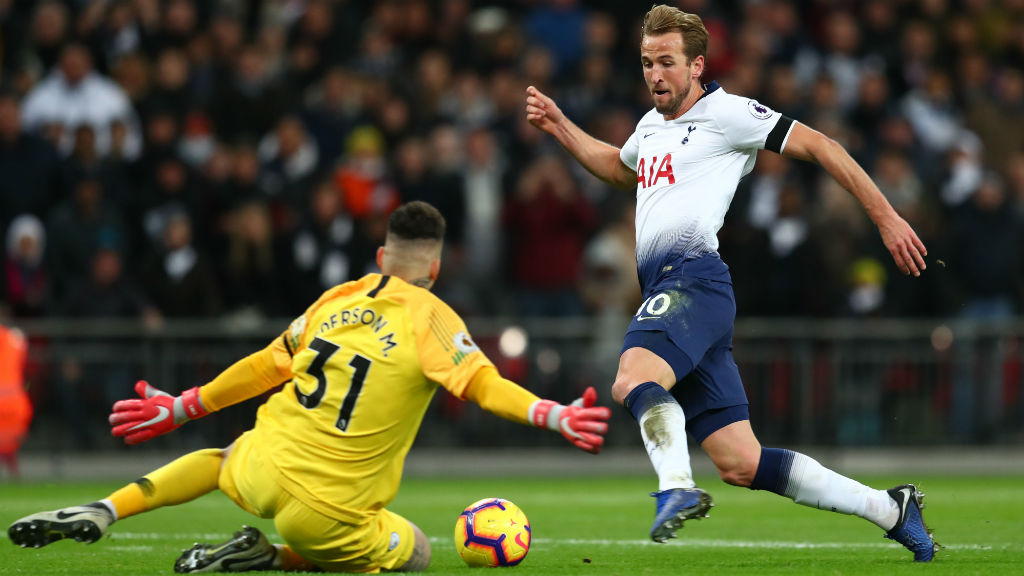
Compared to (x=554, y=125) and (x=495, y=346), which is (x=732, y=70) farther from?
(x=554, y=125)

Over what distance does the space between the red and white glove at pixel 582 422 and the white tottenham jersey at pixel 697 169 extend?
1339 mm

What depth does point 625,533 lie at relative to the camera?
9.41m

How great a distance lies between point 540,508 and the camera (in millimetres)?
11523

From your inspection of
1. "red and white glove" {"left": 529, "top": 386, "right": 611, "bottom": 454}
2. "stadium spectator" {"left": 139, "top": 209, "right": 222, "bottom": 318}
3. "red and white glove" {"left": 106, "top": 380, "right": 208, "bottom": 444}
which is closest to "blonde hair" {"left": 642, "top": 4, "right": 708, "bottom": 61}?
"red and white glove" {"left": 529, "top": 386, "right": 611, "bottom": 454}

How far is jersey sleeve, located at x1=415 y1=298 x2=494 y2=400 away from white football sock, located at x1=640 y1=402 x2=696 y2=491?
0.71 m

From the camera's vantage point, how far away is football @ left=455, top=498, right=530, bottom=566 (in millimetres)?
7266

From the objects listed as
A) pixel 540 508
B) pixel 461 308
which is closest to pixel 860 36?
pixel 461 308

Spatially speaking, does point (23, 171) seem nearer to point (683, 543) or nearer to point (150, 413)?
point (683, 543)

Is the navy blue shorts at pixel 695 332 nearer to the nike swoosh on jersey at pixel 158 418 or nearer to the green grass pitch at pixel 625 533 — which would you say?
the green grass pitch at pixel 625 533

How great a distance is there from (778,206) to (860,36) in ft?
14.0

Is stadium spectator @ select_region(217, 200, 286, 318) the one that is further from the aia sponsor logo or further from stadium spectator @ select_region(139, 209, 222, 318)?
the aia sponsor logo

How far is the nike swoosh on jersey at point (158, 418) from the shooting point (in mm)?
6846

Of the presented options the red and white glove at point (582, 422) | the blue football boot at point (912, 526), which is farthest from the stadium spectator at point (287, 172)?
the red and white glove at point (582, 422)

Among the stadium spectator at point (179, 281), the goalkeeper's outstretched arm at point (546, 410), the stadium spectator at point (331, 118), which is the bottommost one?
the goalkeeper's outstretched arm at point (546, 410)
